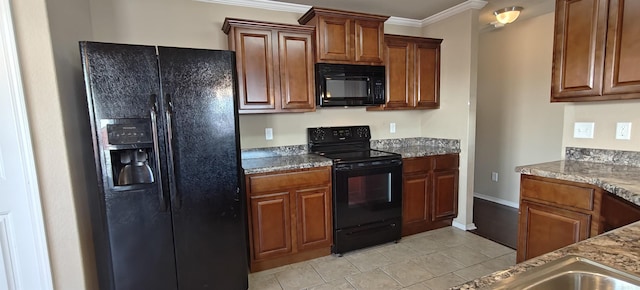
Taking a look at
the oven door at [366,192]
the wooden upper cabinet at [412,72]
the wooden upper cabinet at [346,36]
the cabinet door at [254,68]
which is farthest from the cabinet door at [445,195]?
the cabinet door at [254,68]

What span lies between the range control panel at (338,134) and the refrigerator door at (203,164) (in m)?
1.22

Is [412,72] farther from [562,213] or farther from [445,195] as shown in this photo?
[562,213]

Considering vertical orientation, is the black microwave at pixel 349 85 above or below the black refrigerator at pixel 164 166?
above

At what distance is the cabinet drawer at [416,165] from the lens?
10.0ft

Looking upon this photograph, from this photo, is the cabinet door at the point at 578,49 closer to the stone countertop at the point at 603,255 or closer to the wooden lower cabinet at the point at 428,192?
the wooden lower cabinet at the point at 428,192

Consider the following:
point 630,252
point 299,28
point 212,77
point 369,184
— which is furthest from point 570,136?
point 212,77

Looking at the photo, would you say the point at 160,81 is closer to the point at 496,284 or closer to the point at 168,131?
the point at 168,131

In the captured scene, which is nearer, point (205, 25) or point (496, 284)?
point (496, 284)

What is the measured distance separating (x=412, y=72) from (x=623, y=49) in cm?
172

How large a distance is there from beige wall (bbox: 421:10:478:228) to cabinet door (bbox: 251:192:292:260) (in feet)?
6.63

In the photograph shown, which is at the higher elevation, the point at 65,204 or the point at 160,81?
the point at 160,81

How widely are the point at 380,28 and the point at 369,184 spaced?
1549mm

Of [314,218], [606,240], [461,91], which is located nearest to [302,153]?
[314,218]

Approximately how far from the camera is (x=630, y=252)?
2.98 ft
